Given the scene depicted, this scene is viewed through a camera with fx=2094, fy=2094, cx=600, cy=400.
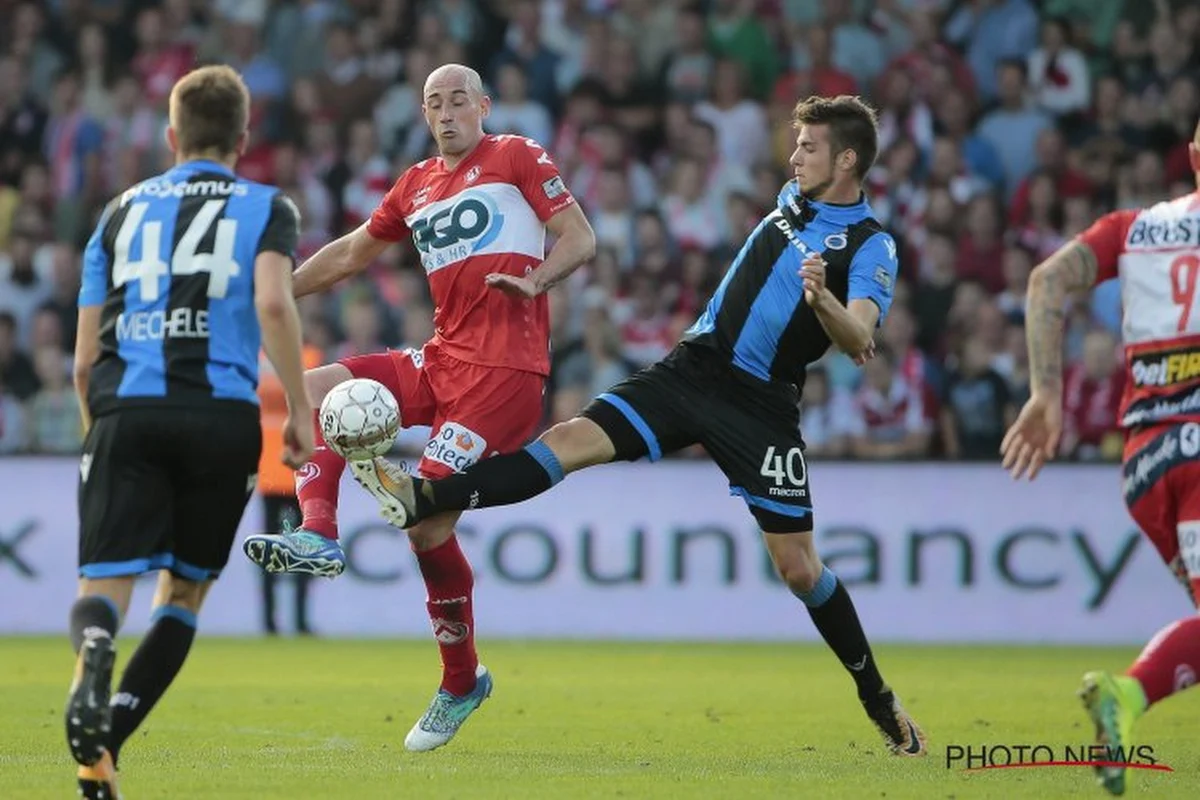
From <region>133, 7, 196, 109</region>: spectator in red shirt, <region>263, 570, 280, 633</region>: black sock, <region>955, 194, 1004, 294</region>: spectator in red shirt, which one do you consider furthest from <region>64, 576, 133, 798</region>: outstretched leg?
<region>133, 7, 196, 109</region>: spectator in red shirt

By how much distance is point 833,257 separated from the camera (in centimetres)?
870

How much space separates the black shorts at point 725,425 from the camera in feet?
28.6

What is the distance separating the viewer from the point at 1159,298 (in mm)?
6898

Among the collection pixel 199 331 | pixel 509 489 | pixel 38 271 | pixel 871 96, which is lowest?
pixel 509 489

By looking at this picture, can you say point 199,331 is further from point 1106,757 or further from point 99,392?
point 1106,757

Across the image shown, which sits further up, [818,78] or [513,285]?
[818,78]

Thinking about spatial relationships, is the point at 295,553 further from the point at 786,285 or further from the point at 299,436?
the point at 786,285

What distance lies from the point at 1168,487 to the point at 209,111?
10.9ft

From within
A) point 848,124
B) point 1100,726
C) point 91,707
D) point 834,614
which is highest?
point 848,124

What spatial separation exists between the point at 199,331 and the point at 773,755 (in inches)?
124

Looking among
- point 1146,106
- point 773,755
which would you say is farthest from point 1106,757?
point 1146,106

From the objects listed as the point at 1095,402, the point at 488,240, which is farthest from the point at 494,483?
the point at 1095,402

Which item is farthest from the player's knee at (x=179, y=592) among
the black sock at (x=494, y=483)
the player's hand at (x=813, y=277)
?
the player's hand at (x=813, y=277)

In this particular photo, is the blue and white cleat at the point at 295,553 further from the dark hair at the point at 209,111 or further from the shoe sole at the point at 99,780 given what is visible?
the dark hair at the point at 209,111
